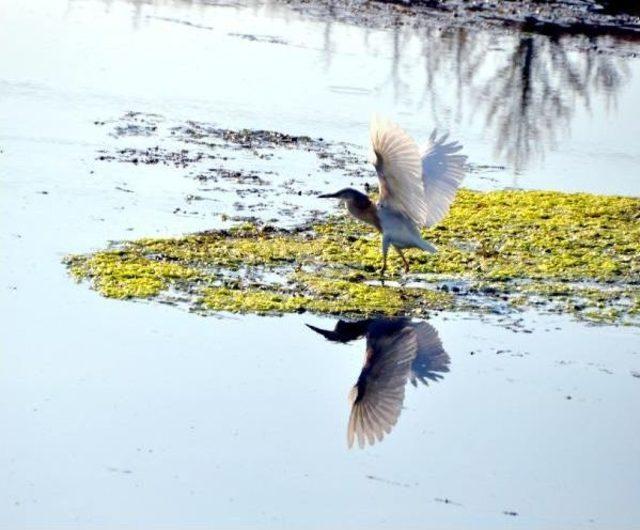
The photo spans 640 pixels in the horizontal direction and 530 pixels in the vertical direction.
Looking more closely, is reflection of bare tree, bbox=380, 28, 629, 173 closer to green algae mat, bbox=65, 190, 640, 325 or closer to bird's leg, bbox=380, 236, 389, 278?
green algae mat, bbox=65, 190, 640, 325

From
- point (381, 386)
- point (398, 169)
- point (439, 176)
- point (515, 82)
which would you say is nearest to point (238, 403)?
point (381, 386)

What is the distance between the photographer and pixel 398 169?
28.8 ft

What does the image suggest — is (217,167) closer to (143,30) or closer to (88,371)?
(88,371)

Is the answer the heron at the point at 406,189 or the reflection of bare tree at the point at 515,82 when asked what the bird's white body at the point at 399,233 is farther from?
the reflection of bare tree at the point at 515,82

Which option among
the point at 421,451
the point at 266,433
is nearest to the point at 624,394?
the point at 421,451

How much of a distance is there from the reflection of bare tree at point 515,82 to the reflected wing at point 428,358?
4702 millimetres

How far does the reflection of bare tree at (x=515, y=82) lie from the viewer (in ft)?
46.6

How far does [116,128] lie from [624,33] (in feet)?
31.7

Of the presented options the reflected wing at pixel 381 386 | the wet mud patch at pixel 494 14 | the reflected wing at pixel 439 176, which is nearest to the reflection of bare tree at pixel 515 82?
the wet mud patch at pixel 494 14

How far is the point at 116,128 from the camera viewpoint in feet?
40.8

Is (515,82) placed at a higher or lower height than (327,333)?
lower

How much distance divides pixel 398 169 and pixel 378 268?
0.78m

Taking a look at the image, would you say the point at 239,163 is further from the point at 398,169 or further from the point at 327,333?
the point at 327,333

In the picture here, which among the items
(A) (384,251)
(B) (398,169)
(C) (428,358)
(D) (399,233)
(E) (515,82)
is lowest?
(E) (515,82)
